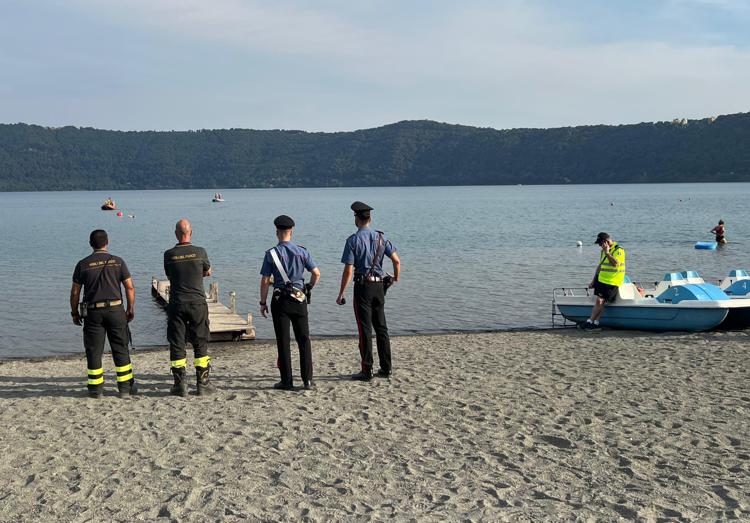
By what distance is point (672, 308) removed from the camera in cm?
1378

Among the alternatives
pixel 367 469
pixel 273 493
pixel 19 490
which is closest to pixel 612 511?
pixel 367 469

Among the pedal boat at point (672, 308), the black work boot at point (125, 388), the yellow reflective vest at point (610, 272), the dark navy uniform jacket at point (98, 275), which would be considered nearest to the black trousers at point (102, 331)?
the dark navy uniform jacket at point (98, 275)

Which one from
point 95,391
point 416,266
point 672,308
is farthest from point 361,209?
point 416,266

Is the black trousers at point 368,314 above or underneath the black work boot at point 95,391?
above

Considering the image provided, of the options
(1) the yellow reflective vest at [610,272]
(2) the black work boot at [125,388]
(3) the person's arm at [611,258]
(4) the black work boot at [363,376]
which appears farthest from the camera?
(1) the yellow reflective vest at [610,272]

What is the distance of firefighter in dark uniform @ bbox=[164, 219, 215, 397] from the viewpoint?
28.7 ft

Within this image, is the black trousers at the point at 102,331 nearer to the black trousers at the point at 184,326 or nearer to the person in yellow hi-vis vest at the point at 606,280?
the black trousers at the point at 184,326

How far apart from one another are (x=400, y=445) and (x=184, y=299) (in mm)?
Result: 3260

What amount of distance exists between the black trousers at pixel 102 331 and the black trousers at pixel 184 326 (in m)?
0.56

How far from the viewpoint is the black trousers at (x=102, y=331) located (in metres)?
8.78

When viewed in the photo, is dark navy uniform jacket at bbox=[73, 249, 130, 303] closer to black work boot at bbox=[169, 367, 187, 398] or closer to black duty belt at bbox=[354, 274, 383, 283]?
black work boot at bbox=[169, 367, 187, 398]

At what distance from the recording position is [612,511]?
547 cm

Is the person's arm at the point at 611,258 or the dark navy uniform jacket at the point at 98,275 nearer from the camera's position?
the dark navy uniform jacket at the point at 98,275

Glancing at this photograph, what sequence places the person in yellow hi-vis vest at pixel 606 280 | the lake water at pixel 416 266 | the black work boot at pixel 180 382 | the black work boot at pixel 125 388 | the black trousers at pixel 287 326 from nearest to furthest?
the black trousers at pixel 287 326, the black work boot at pixel 180 382, the black work boot at pixel 125 388, the person in yellow hi-vis vest at pixel 606 280, the lake water at pixel 416 266
